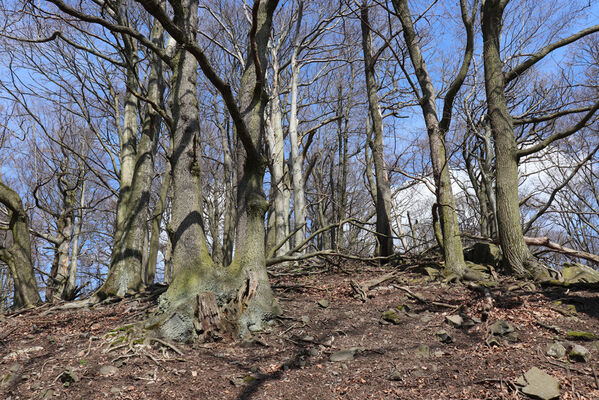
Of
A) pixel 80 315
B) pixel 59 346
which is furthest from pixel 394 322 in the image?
pixel 80 315

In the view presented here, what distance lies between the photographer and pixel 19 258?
19.3 feet

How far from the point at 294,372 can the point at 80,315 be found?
3.43m

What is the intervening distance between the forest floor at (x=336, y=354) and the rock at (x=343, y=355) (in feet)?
0.05

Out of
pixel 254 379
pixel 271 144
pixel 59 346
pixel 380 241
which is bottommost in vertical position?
pixel 254 379

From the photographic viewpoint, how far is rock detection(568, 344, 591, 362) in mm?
2877

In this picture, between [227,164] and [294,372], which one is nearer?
[294,372]

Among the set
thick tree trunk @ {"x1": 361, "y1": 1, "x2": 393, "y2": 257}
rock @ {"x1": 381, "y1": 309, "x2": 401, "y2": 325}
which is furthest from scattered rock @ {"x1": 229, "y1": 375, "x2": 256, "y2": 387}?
thick tree trunk @ {"x1": 361, "y1": 1, "x2": 393, "y2": 257}

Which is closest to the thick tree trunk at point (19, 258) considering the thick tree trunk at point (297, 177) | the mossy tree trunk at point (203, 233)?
the mossy tree trunk at point (203, 233)

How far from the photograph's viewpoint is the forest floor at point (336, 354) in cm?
282

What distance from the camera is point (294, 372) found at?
3180 millimetres

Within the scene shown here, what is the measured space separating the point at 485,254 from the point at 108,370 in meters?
5.53

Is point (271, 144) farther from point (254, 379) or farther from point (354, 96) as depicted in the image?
point (254, 379)

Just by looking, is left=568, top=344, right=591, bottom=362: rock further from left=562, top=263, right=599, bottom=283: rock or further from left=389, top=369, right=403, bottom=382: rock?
left=562, top=263, right=599, bottom=283: rock

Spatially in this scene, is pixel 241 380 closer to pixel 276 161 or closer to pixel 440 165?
pixel 440 165
